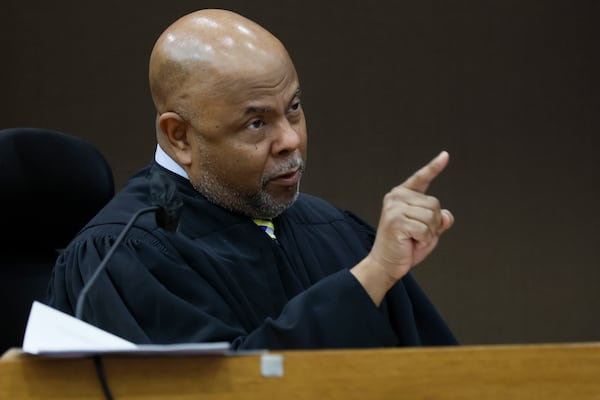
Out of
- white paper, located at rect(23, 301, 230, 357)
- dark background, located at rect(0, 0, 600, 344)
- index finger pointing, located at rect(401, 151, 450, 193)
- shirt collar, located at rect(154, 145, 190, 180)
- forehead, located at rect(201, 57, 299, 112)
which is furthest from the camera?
dark background, located at rect(0, 0, 600, 344)

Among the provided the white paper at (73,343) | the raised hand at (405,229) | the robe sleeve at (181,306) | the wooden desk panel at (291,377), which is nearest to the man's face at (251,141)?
the robe sleeve at (181,306)

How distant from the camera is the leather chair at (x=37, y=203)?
2.27 m

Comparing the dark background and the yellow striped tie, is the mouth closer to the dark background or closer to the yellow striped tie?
the yellow striped tie

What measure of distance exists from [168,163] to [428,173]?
2.51ft

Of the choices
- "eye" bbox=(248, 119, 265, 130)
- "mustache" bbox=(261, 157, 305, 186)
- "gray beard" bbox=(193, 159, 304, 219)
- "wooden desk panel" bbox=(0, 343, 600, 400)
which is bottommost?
"gray beard" bbox=(193, 159, 304, 219)

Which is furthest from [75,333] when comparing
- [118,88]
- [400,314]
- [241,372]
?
[118,88]

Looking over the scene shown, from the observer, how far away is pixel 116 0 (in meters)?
4.06

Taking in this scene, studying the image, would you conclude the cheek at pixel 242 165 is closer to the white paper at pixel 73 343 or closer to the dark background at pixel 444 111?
the white paper at pixel 73 343

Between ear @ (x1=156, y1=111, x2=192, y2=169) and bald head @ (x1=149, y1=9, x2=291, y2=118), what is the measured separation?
0.02m

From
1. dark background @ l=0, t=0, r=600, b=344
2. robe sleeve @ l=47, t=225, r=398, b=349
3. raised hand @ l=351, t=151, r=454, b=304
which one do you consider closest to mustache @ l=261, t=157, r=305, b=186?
robe sleeve @ l=47, t=225, r=398, b=349

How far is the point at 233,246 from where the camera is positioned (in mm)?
2023

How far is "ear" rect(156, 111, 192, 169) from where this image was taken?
2051mm

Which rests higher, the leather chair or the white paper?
the white paper

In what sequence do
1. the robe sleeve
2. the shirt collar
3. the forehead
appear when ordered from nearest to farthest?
1. the robe sleeve
2. the forehead
3. the shirt collar
